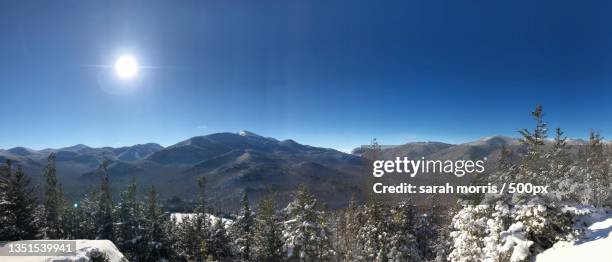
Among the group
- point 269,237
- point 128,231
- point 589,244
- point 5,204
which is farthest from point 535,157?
point 5,204

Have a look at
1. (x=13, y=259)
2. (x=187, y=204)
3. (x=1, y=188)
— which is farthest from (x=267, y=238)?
(x=187, y=204)

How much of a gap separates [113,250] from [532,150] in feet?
108

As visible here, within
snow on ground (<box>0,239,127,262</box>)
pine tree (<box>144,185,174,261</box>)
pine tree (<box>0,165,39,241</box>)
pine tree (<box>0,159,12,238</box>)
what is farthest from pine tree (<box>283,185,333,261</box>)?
pine tree (<box>0,159,12,238</box>)

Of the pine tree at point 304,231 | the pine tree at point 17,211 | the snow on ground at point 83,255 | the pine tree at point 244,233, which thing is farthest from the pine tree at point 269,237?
the pine tree at point 17,211

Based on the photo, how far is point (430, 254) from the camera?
47000mm

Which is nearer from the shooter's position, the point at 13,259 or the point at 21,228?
the point at 13,259

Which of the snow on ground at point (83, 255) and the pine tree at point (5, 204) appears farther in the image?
the pine tree at point (5, 204)

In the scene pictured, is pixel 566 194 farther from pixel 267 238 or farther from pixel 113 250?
pixel 113 250

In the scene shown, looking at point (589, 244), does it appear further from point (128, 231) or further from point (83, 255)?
point (128, 231)

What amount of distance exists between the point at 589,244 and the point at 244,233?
37.2 m

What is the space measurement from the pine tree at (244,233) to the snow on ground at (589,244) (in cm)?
3266

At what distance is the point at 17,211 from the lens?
38125mm

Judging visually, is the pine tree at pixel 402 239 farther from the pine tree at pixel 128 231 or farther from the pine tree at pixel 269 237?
the pine tree at pixel 128 231

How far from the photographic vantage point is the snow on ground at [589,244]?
14211mm
